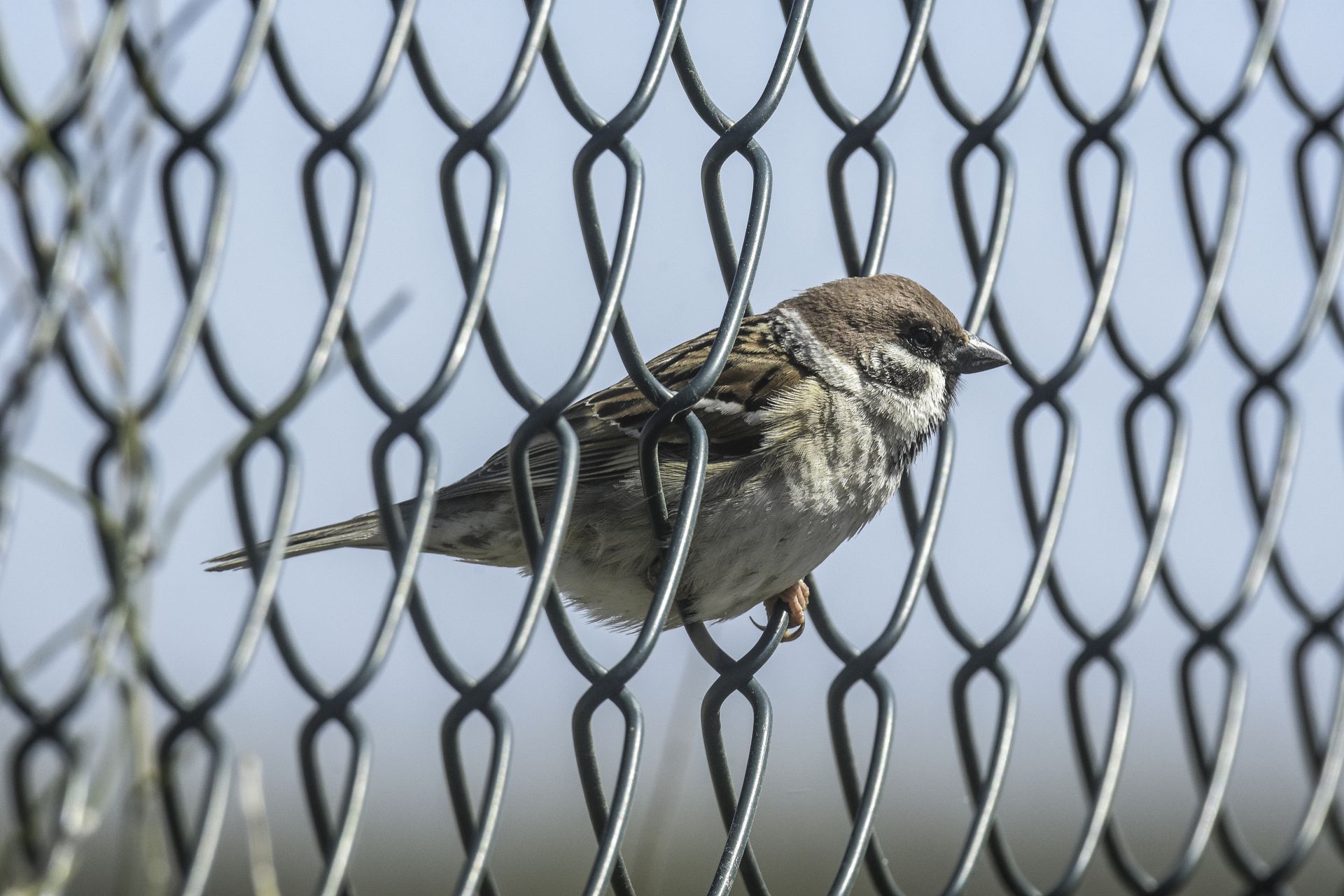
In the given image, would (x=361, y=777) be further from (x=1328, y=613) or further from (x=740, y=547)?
(x=1328, y=613)

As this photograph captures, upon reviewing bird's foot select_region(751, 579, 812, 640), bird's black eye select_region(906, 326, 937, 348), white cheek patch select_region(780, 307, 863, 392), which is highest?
bird's black eye select_region(906, 326, 937, 348)

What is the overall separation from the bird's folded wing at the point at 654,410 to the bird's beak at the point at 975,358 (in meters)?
0.32

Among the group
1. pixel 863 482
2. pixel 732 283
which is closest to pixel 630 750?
pixel 732 283

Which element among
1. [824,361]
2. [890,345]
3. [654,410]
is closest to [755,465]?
[654,410]

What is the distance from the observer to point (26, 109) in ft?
3.10

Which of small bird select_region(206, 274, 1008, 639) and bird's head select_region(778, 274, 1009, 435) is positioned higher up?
bird's head select_region(778, 274, 1009, 435)

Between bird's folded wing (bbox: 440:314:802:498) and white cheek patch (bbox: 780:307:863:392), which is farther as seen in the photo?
white cheek patch (bbox: 780:307:863:392)

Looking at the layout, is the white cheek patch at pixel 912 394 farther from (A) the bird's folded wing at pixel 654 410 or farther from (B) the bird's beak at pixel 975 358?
(A) the bird's folded wing at pixel 654 410

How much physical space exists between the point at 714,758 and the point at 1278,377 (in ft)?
4.92

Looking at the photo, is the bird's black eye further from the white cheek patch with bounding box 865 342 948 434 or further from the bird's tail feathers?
the bird's tail feathers

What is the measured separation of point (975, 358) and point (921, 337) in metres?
0.13

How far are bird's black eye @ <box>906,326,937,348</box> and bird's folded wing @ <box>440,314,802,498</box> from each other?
0.26 meters

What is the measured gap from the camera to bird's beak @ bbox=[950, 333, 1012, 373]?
2451 mm

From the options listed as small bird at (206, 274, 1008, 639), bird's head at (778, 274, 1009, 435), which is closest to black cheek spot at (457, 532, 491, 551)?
small bird at (206, 274, 1008, 639)
